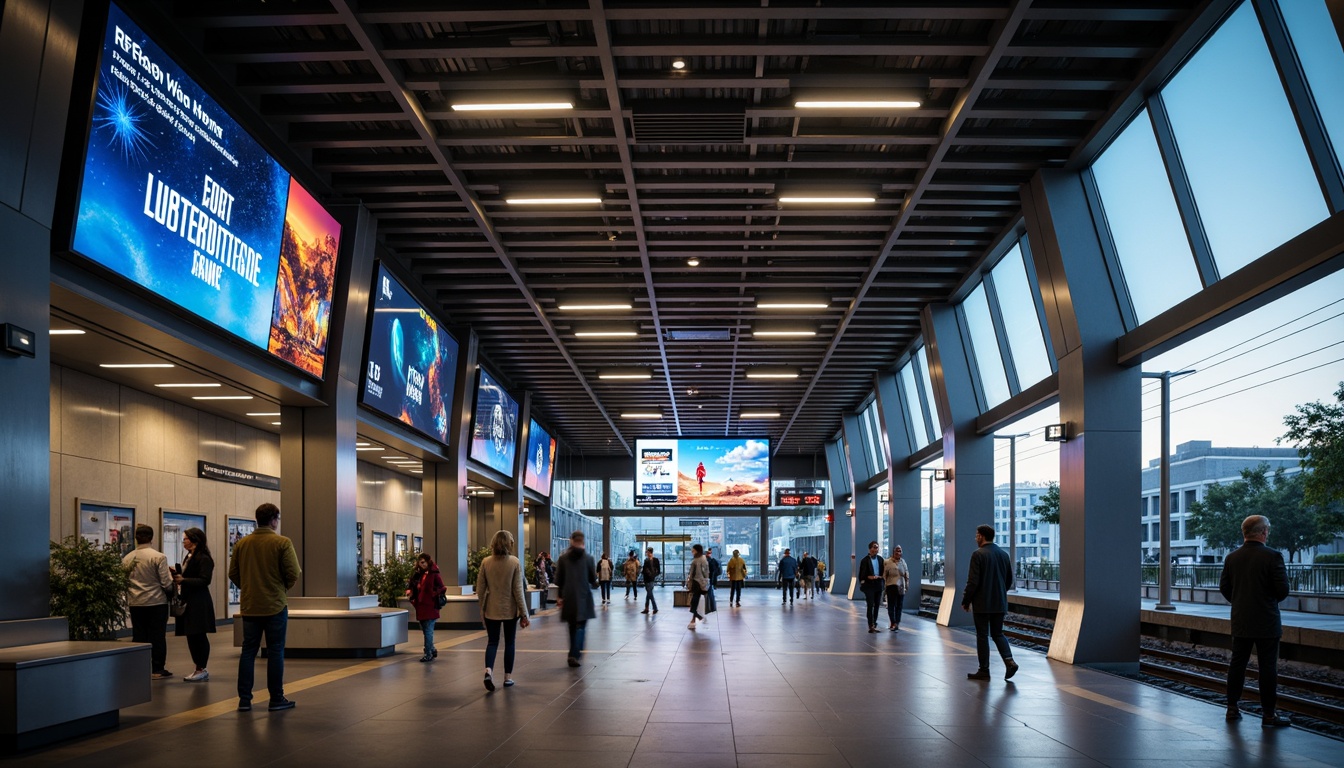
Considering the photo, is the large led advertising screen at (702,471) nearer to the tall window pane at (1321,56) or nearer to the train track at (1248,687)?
the train track at (1248,687)

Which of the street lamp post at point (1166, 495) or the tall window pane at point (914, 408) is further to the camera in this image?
the tall window pane at point (914, 408)

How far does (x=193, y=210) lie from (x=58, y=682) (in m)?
4.37

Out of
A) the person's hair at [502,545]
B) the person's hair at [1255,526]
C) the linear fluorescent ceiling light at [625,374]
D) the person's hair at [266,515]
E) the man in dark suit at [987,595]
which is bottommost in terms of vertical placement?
the man in dark suit at [987,595]

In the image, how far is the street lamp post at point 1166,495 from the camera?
1897 cm

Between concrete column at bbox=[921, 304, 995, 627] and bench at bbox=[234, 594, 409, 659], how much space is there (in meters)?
11.2

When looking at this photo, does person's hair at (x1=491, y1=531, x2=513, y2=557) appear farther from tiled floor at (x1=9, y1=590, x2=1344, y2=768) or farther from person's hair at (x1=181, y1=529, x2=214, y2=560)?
person's hair at (x1=181, y1=529, x2=214, y2=560)

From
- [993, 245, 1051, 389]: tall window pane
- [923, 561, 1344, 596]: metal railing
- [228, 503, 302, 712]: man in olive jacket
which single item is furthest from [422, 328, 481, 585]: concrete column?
[923, 561, 1344, 596]: metal railing

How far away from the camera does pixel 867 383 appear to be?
1100 inches

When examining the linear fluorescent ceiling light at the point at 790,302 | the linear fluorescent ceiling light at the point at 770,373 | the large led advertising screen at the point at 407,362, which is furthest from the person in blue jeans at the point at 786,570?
the large led advertising screen at the point at 407,362

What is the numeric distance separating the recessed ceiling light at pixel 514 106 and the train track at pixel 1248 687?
907 centimetres

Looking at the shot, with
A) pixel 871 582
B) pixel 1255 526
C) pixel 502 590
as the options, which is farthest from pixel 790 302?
pixel 1255 526

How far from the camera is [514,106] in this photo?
10.4 m

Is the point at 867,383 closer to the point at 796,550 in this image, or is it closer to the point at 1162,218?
the point at 1162,218

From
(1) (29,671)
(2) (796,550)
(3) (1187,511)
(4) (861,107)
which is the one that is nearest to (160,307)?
(1) (29,671)
